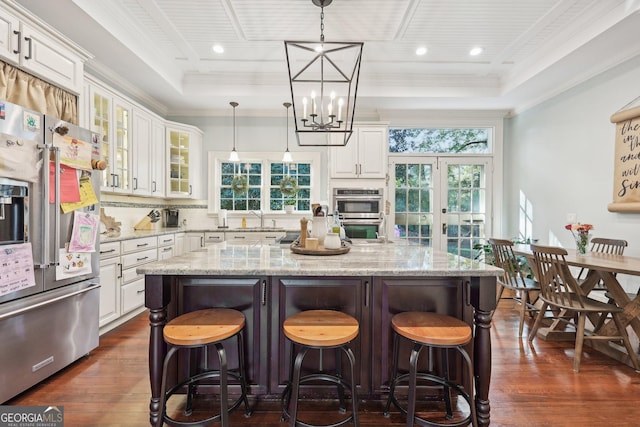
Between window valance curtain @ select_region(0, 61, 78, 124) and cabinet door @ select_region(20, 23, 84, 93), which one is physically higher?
cabinet door @ select_region(20, 23, 84, 93)

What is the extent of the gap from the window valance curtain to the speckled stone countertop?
5.19 ft

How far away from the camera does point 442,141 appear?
5.06 m

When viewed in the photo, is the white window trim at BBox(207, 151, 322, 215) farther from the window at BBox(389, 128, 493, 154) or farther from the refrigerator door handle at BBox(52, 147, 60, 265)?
the refrigerator door handle at BBox(52, 147, 60, 265)

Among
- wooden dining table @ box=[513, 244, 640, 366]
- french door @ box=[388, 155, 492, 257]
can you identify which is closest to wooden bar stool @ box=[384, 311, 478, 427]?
wooden dining table @ box=[513, 244, 640, 366]

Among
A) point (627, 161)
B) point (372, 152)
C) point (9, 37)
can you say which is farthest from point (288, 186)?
point (627, 161)

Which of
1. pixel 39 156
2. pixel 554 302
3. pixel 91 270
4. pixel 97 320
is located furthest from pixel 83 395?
pixel 554 302

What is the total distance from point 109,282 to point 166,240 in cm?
102

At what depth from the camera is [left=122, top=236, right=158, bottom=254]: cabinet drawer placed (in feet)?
9.99

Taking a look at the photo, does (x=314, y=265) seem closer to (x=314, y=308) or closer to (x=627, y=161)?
(x=314, y=308)

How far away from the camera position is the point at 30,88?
6.90 ft

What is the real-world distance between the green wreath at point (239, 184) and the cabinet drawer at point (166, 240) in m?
1.29

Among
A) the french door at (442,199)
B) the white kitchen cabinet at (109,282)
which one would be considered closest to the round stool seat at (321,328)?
the white kitchen cabinet at (109,282)

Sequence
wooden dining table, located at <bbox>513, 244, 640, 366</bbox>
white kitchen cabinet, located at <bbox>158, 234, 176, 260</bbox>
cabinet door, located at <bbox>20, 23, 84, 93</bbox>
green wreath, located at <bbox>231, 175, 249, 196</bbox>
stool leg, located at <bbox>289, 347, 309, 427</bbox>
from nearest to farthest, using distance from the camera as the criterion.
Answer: stool leg, located at <bbox>289, 347, 309, 427</bbox> → cabinet door, located at <bbox>20, 23, 84, 93</bbox> → wooden dining table, located at <bbox>513, 244, 640, 366</bbox> → white kitchen cabinet, located at <bbox>158, 234, 176, 260</bbox> → green wreath, located at <bbox>231, 175, 249, 196</bbox>

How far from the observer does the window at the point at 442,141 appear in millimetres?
5051
